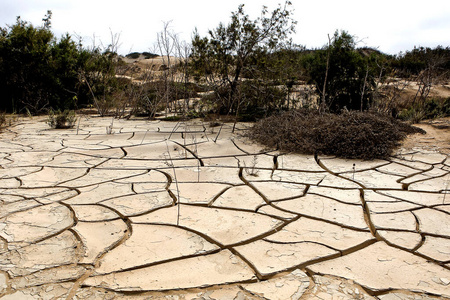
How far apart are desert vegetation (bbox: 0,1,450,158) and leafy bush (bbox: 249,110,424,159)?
13 mm

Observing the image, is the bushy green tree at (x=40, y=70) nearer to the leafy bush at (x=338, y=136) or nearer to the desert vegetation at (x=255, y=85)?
the desert vegetation at (x=255, y=85)

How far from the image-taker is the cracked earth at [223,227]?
1808 millimetres

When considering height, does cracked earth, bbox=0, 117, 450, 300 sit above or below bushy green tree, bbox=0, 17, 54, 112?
below

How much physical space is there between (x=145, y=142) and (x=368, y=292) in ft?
12.0

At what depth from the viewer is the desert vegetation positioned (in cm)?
450

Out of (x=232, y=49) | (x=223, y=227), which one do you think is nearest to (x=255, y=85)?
(x=232, y=49)

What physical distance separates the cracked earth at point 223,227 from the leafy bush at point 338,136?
176 mm

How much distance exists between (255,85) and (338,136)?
2777 mm

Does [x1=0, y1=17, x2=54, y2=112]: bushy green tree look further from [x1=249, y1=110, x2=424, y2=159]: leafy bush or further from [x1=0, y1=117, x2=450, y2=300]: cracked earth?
[x1=249, y1=110, x2=424, y2=159]: leafy bush

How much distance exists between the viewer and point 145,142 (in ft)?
16.0

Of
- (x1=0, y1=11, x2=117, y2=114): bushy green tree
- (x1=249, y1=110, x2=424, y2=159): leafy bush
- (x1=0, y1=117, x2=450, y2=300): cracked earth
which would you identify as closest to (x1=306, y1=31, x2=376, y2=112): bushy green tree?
(x1=249, y1=110, x2=424, y2=159): leafy bush

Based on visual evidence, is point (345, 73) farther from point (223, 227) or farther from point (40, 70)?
point (40, 70)

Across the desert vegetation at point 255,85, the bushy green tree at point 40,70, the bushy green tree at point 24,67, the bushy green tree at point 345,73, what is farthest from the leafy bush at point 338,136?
the bushy green tree at point 24,67

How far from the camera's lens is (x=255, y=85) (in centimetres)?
671
